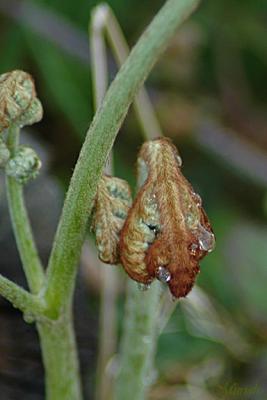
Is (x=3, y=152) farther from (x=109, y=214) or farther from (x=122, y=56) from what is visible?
(x=122, y=56)

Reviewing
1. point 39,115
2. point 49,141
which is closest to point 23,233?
point 39,115

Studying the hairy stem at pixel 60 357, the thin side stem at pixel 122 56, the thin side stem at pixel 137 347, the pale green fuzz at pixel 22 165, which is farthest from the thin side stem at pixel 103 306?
the pale green fuzz at pixel 22 165

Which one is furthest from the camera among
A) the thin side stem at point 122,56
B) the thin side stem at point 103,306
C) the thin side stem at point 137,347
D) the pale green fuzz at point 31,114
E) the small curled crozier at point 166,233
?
the thin side stem at point 122,56

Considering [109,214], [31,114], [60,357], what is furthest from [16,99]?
[60,357]

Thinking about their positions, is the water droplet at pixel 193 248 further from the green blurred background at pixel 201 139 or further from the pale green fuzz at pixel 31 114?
the green blurred background at pixel 201 139

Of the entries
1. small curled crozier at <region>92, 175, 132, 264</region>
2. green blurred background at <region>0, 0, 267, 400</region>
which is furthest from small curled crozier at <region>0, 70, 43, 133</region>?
green blurred background at <region>0, 0, 267, 400</region>

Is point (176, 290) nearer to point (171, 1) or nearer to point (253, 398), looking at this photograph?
point (171, 1)
